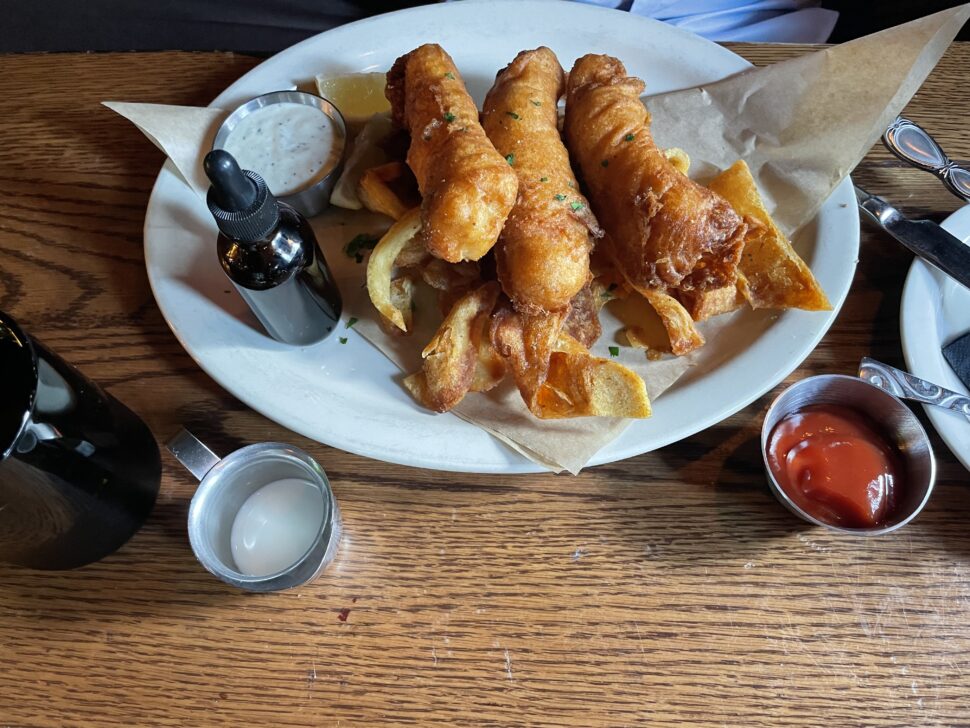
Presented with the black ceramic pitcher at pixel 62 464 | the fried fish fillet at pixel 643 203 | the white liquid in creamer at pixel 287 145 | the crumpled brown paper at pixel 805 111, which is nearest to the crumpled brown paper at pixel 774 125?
the crumpled brown paper at pixel 805 111

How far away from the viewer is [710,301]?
1.53 metres

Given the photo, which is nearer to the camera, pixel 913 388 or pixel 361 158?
pixel 913 388

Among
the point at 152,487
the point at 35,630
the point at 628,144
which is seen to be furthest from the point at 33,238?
the point at 628,144

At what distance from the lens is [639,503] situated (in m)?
1.44

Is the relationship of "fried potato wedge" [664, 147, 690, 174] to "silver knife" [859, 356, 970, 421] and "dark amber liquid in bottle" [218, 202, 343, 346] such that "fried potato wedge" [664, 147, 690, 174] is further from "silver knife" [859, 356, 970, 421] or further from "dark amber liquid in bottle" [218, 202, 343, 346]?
"dark amber liquid in bottle" [218, 202, 343, 346]

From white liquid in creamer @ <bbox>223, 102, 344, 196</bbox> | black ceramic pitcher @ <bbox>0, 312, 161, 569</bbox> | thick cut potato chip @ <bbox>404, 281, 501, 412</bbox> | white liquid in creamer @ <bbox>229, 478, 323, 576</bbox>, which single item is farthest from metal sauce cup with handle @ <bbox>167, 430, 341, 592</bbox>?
white liquid in creamer @ <bbox>223, 102, 344, 196</bbox>

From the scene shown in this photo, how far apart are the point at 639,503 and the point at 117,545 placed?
43.2 inches

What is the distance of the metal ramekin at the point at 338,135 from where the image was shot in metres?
1.72

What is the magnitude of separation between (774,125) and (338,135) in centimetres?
117

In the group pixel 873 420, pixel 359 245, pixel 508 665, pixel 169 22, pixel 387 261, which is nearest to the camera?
pixel 508 665

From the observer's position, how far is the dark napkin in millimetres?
1514

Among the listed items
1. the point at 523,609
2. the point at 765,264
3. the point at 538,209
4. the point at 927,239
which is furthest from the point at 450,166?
the point at 927,239

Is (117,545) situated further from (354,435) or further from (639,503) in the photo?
(639,503)

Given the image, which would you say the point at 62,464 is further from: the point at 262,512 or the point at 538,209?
the point at 538,209
